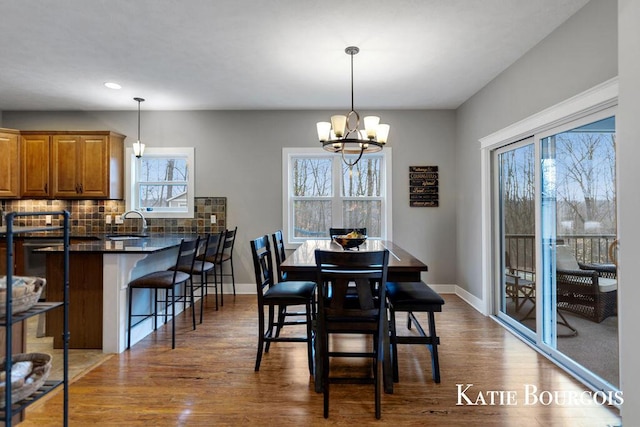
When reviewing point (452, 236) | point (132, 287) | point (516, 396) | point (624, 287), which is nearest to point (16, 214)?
point (132, 287)

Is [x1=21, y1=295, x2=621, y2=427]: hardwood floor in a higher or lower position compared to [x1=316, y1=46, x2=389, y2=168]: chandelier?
lower

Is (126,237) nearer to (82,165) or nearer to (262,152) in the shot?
(82,165)

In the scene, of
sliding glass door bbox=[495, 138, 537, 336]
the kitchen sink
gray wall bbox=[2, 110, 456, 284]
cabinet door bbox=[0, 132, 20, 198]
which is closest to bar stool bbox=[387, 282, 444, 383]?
sliding glass door bbox=[495, 138, 537, 336]

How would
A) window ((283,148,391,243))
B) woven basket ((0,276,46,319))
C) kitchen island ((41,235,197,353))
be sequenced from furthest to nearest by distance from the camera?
1. window ((283,148,391,243))
2. kitchen island ((41,235,197,353))
3. woven basket ((0,276,46,319))

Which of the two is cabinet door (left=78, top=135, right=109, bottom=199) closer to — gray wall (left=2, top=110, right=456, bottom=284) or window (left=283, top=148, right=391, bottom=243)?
gray wall (left=2, top=110, right=456, bottom=284)

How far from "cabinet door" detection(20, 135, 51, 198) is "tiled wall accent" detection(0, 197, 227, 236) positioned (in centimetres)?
34

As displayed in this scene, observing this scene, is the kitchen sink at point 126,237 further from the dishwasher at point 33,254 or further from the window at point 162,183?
the dishwasher at point 33,254

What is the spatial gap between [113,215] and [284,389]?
3.90 meters

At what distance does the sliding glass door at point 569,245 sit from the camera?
2.24 meters

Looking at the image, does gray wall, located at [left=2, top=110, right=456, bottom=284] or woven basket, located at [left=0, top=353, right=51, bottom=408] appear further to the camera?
gray wall, located at [left=2, top=110, right=456, bottom=284]

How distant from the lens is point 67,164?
4523 mm

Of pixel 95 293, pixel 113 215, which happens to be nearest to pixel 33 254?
pixel 113 215

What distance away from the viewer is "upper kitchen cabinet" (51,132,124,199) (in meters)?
4.50

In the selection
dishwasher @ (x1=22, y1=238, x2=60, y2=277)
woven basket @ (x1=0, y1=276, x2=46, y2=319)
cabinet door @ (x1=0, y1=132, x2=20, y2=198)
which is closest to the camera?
woven basket @ (x1=0, y1=276, x2=46, y2=319)
